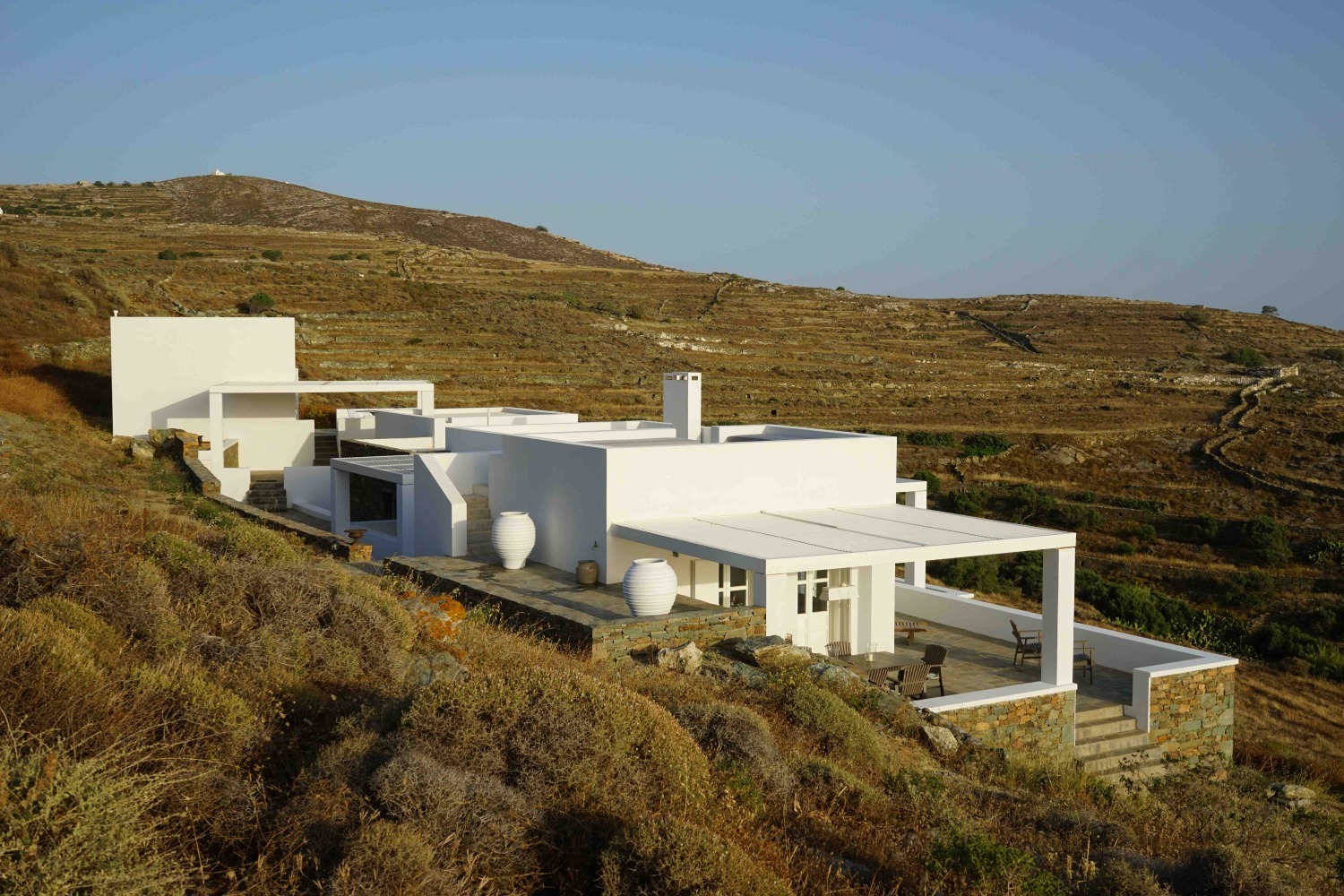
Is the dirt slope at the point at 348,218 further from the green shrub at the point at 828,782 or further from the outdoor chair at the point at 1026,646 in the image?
the green shrub at the point at 828,782

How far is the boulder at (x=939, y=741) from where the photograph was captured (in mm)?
9305

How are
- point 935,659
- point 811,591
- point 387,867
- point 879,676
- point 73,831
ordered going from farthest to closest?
point 811,591 → point 935,659 → point 879,676 → point 387,867 → point 73,831

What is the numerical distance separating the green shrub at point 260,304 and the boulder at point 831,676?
3914cm

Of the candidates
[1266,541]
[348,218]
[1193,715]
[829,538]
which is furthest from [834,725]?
[348,218]

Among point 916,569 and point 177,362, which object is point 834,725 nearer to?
point 916,569

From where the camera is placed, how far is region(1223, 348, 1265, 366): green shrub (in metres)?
59.3

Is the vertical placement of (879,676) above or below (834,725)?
below

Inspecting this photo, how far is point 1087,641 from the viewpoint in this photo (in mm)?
14594

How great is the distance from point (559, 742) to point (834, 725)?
346 centimetres

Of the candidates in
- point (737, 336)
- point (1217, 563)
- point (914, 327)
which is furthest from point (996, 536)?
point (914, 327)

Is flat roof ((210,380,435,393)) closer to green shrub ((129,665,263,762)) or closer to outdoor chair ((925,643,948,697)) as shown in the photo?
outdoor chair ((925,643,948,697))

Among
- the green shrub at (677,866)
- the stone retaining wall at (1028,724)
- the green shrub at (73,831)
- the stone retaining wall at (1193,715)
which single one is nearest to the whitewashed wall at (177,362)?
the stone retaining wall at (1028,724)

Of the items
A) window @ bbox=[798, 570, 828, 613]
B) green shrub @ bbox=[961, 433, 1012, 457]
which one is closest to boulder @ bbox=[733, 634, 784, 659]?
window @ bbox=[798, 570, 828, 613]

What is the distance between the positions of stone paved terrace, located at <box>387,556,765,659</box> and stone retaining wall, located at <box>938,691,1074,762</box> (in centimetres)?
259
